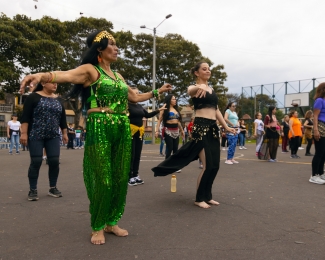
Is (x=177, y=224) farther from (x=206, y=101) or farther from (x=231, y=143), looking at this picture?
(x=231, y=143)

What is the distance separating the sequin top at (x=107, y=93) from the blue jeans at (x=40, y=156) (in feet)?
7.63

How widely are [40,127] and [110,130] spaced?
7.81ft

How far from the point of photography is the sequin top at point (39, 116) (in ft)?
17.0

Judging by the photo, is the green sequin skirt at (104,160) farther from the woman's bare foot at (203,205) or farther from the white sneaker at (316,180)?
the white sneaker at (316,180)

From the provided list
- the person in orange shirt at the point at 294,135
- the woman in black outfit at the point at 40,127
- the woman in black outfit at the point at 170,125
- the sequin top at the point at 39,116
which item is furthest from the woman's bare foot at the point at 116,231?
the person in orange shirt at the point at 294,135

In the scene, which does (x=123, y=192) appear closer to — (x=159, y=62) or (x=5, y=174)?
(x=5, y=174)

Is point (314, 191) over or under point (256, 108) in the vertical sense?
under

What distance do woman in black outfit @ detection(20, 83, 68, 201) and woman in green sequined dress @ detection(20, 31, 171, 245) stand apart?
205 centimetres

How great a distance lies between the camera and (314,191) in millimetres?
5781

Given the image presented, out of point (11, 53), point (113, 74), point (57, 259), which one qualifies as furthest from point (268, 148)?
point (11, 53)

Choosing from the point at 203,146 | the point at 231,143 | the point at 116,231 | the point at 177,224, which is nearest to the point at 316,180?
the point at 203,146

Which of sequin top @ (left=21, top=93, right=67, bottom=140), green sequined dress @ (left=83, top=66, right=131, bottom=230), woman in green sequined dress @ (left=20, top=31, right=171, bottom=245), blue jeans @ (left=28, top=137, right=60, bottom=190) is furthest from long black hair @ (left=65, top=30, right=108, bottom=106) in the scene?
blue jeans @ (left=28, top=137, right=60, bottom=190)

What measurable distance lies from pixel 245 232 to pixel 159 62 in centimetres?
3075

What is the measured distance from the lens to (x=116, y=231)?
11.2ft
